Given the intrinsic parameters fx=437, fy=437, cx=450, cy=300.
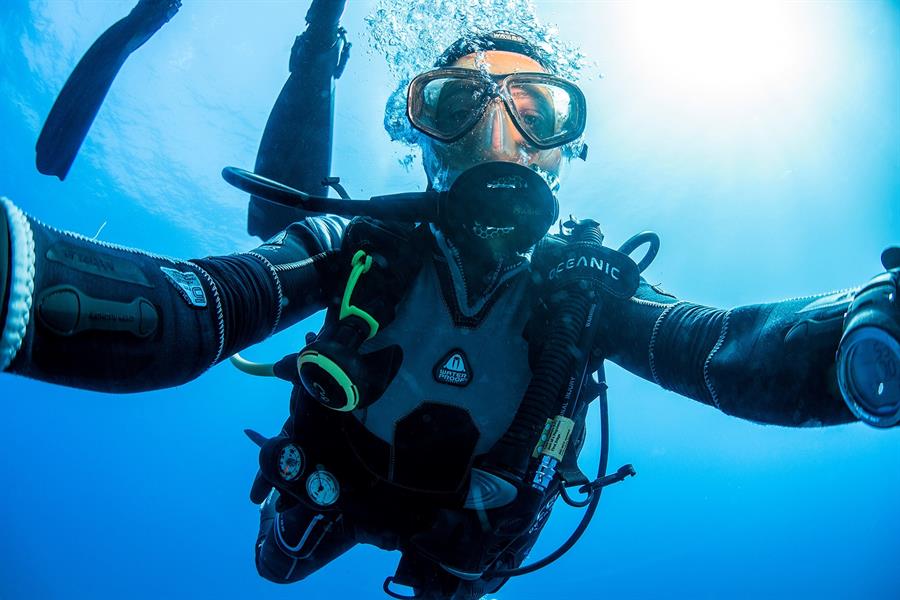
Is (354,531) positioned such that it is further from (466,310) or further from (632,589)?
(632,589)

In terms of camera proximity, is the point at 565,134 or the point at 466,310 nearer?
the point at 466,310

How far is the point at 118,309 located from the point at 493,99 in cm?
255

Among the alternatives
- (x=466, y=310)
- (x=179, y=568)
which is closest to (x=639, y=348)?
(x=466, y=310)

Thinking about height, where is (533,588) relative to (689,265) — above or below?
below

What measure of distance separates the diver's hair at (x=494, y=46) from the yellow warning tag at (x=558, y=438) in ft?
9.29

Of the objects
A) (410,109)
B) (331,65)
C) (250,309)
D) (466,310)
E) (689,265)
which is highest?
(689,265)

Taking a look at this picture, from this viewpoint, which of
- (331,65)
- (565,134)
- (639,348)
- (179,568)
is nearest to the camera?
(639,348)

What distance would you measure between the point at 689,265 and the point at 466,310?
28793mm

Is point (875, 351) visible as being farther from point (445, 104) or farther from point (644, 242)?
point (445, 104)

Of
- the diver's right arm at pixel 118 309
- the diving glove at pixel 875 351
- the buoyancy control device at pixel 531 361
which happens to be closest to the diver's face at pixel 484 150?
the buoyancy control device at pixel 531 361

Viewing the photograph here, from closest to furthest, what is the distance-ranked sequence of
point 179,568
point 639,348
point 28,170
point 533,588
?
1. point 639,348
2. point 28,170
3. point 533,588
4. point 179,568

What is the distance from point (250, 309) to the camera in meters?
1.74

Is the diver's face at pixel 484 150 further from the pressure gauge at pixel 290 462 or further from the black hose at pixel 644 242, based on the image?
the pressure gauge at pixel 290 462

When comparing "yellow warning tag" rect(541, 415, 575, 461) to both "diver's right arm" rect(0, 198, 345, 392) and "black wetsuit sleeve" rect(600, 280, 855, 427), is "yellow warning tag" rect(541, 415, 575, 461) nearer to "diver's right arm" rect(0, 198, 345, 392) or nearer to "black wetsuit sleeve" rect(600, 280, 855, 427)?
"black wetsuit sleeve" rect(600, 280, 855, 427)
